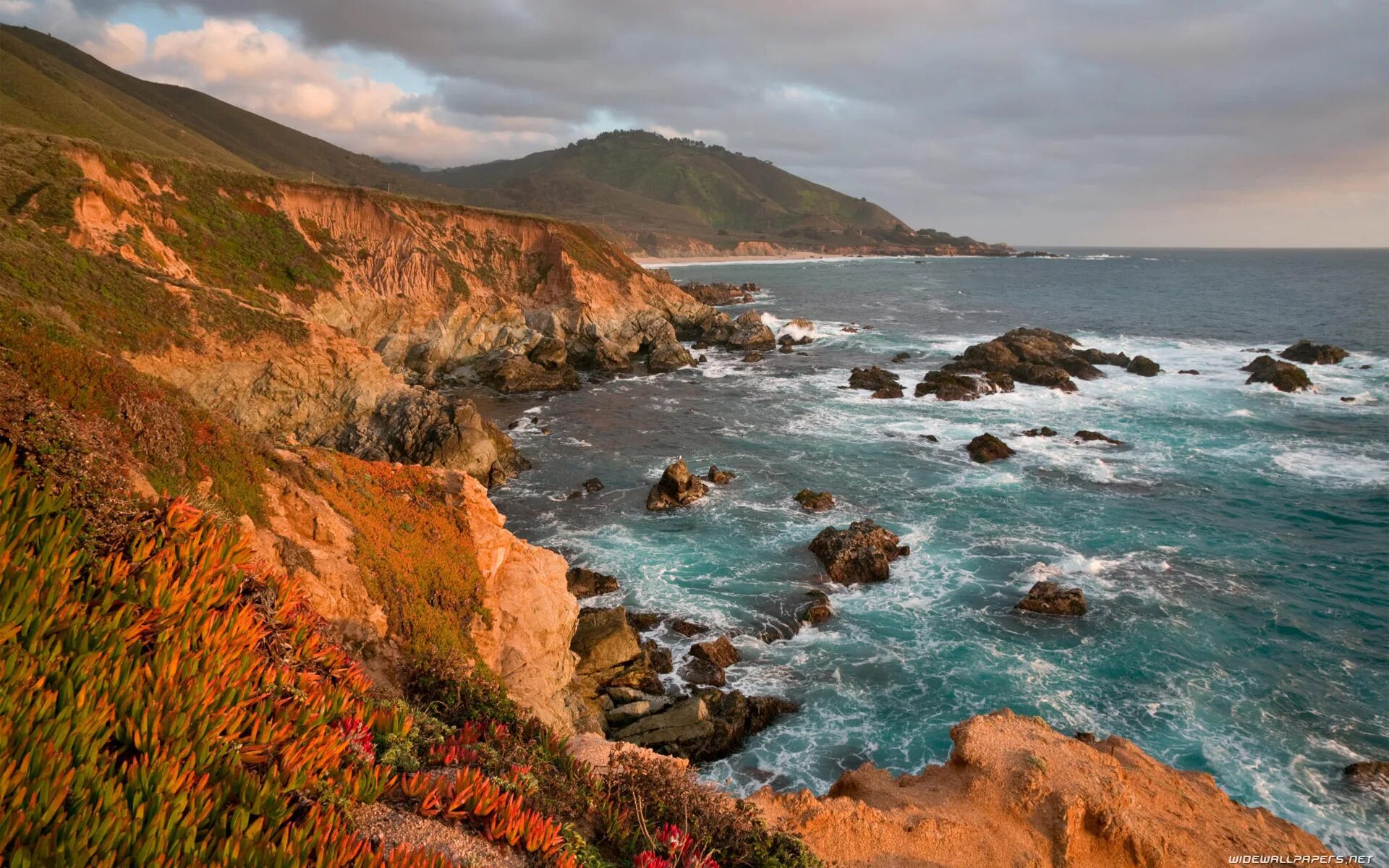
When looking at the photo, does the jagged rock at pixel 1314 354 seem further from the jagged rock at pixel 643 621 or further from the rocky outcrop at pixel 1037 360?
the jagged rock at pixel 643 621

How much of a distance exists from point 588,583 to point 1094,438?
27557 mm

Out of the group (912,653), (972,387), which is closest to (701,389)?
(972,387)

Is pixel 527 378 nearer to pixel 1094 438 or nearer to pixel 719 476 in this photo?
pixel 719 476

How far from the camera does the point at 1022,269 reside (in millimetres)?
173000

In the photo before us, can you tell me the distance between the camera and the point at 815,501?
89.7ft

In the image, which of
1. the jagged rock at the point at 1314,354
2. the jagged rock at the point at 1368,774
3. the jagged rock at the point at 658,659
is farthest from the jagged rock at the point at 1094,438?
the jagged rock at the point at 1314,354

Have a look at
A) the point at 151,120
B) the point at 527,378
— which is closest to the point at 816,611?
the point at 527,378

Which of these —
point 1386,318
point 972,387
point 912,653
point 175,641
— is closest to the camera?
point 175,641

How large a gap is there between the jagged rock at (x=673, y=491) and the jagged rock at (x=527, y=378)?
21.1m

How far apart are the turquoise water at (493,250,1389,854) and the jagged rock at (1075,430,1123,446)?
2.95 feet

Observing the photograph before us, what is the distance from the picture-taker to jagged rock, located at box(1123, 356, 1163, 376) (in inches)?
2007

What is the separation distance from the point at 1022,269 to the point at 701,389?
5990 inches

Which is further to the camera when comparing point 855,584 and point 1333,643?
point 855,584

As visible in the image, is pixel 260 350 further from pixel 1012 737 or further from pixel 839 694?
pixel 1012 737
